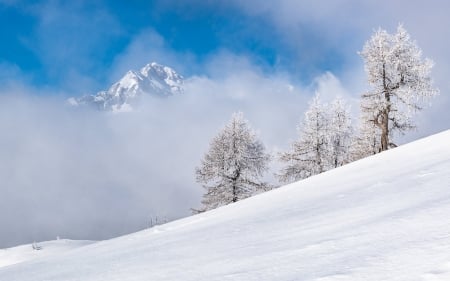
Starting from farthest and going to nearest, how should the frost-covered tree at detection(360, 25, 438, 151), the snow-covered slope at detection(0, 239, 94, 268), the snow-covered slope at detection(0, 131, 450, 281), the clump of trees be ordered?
the clump of trees
the frost-covered tree at detection(360, 25, 438, 151)
the snow-covered slope at detection(0, 239, 94, 268)
the snow-covered slope at detection(0, 131, 450, 281)

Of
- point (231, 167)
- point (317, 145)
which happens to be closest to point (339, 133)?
point (317, 145)

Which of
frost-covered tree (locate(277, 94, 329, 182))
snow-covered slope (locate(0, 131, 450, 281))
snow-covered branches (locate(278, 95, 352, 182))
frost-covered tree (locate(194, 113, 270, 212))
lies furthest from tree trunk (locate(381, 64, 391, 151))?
snow-covered slope (locate(0, 131, 450, 281))

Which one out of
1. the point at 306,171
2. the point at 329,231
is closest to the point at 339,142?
the point at 306,171

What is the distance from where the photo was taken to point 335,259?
3.32m

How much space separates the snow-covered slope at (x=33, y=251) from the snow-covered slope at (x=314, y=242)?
6.65m

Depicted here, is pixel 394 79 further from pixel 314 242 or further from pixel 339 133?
pixel 314 242

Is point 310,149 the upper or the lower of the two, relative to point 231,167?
upper

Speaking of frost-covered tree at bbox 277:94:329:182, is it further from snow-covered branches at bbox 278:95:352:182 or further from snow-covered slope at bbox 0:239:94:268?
snow-covered slope at bbox 0:239:94:268

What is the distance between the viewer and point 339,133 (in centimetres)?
2744

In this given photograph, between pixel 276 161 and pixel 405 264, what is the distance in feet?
81.0

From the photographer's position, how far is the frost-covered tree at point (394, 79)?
21625 millimetres

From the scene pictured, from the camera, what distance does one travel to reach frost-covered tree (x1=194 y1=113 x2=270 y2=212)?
26141 millimetres

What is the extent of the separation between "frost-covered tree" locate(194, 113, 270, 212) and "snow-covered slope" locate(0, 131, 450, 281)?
18329 millimetres

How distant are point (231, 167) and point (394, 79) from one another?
10616mm
